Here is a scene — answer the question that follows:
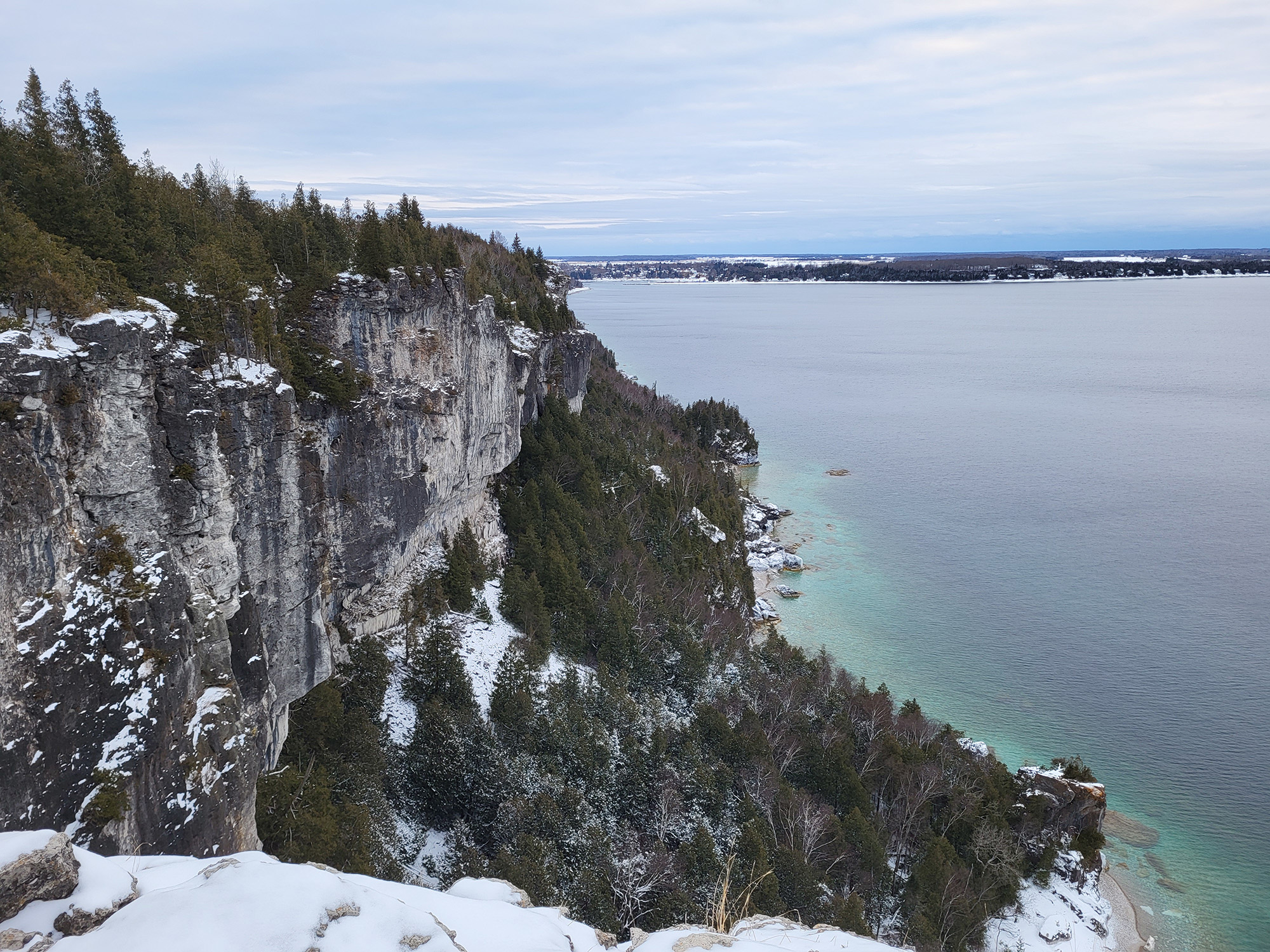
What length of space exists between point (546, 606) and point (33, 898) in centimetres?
2864

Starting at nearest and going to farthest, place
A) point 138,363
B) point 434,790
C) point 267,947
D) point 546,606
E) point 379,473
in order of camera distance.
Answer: point 267,947 → point 138,363 → point 434,790 → point 379,473 → point 546,606

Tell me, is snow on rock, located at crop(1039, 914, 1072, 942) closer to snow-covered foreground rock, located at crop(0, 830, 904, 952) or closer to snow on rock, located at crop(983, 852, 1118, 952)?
snow on rock, located at crop(983, 852, 1118, 952)

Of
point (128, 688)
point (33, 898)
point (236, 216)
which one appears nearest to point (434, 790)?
point (128, 688)

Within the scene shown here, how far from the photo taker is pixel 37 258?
14.0 metres

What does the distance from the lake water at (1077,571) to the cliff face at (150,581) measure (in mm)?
30716

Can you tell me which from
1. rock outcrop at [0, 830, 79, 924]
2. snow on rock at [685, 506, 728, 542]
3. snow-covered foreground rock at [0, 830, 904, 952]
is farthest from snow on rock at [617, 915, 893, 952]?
snow on rock at [685, 506, 728, 542]

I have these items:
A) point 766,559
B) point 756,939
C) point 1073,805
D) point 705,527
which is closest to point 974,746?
point 1073,805

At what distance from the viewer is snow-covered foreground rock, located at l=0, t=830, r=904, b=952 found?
25.1 ft

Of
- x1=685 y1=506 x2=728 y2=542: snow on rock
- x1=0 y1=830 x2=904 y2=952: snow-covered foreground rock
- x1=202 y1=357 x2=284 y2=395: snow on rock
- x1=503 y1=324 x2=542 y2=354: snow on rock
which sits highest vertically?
x1=503 y1=324 x2=542 y2=354: snow on rock

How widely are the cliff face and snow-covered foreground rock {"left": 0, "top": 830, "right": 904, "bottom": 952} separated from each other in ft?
12.6

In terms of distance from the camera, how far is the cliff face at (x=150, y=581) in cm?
1245

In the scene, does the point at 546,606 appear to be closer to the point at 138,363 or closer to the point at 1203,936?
the point at 138,363

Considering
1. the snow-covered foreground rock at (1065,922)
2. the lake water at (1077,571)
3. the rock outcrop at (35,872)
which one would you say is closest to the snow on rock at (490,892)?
the rock outcrop at (35,872)

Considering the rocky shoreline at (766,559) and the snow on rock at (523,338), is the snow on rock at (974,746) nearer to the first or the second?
the rocky shoreline at (766,559)
